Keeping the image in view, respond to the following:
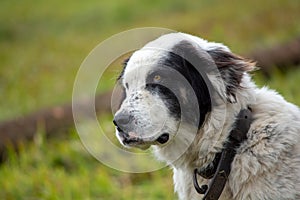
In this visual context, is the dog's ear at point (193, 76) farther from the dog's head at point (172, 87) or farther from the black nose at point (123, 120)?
the black nose at point (123, 120)

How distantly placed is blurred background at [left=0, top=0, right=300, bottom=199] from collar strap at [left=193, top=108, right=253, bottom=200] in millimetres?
1752

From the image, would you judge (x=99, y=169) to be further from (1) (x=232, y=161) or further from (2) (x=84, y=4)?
(2) (x=84, y=4)

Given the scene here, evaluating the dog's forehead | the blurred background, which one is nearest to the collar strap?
the dog's forehead

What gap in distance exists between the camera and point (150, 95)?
11.7 feet

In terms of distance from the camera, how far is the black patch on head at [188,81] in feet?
11.8

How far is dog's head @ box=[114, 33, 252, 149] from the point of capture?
348 cm

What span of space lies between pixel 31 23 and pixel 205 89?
50.8 ft

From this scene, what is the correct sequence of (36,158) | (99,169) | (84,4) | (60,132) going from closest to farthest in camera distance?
(99,169), (36,158), (60,132), (84,4)

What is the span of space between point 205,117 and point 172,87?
28cm

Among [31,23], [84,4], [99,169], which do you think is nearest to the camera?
A: [99,169]

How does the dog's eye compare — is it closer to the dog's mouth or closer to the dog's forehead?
the dog's forehead

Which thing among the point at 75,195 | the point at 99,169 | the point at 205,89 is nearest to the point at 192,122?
the point at 205,89

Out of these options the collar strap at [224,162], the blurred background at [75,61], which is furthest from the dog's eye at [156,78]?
the blurred background at [75,61]

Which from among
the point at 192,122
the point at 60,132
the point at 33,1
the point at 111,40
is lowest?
the point at 33,1
